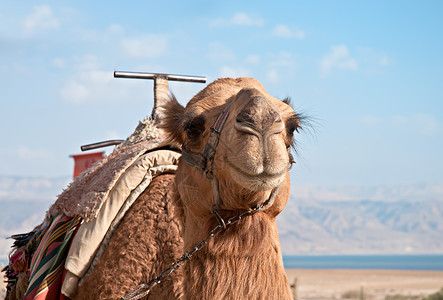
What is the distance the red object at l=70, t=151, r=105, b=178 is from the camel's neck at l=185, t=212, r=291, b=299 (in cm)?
651

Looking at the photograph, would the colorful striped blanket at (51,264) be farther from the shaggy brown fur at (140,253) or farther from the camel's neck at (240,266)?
the camel's neck at (240,266)

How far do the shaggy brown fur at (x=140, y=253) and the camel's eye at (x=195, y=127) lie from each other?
0.56m

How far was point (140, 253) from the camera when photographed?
144 inches

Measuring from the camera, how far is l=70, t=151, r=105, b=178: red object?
9242 millimetres

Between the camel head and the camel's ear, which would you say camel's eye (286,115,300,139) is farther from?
the camel's ear

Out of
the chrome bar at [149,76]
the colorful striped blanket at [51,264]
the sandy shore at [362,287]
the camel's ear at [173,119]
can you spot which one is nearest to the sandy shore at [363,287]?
the sandy shore at [362,287]

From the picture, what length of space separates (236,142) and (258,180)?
206 mm

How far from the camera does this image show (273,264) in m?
3.00

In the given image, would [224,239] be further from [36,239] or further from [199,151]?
[36,239]

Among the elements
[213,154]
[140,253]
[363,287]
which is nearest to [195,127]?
[213,154]

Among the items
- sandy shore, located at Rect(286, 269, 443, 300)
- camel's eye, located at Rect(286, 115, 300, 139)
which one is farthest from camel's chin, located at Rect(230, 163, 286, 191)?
sandy shore, located at Rect(286, 269, 443, 300)

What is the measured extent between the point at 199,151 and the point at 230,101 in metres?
0.33

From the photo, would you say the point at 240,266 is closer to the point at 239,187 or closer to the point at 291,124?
the point at 239,187

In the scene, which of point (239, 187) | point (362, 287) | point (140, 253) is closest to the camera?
point (239, 187)
